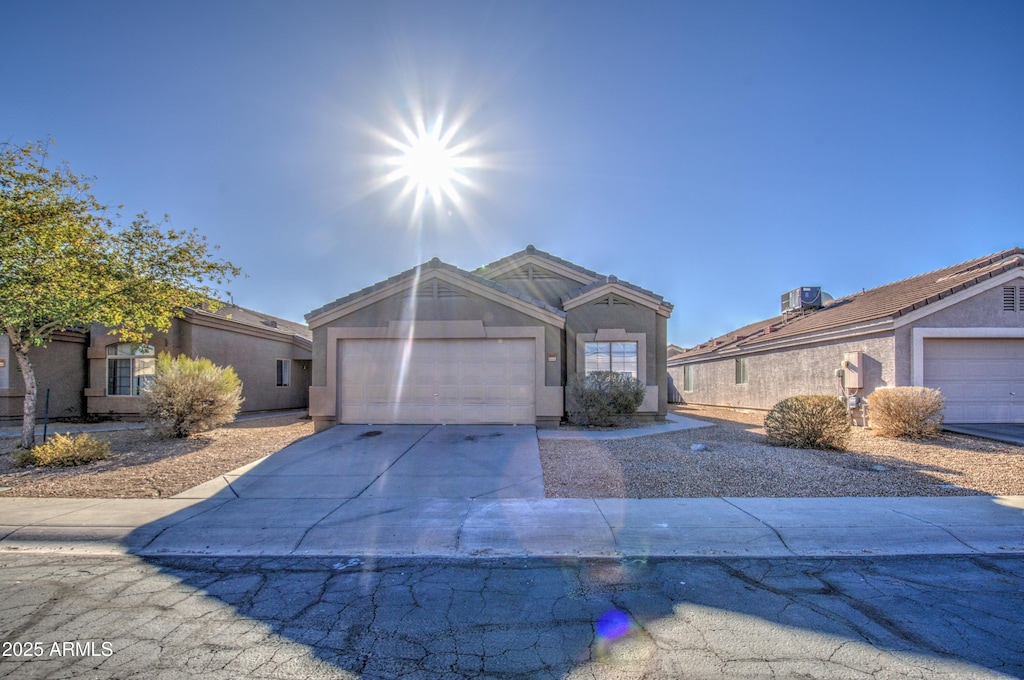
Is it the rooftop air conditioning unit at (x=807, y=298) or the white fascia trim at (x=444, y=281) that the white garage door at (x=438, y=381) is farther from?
the rooftop air conditioning unit at (x=807, y=298)

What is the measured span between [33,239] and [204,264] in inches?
117

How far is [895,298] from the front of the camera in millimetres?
16016

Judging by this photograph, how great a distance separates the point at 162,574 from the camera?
4832 millimetres

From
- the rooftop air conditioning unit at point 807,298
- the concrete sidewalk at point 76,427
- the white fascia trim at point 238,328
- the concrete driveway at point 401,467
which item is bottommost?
the concrete sidewalk at point 76,427

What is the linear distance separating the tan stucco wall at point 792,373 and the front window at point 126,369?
2189 cm

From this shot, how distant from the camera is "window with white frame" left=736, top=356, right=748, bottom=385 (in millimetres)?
22422

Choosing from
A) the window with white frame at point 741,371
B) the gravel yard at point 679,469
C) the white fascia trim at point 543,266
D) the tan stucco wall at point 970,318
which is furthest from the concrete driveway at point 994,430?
the white fascia trim at point 543,266

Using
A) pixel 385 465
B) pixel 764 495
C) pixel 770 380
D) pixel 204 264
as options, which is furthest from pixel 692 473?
pixel 770 380

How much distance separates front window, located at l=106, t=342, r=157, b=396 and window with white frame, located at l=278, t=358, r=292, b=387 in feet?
17.3

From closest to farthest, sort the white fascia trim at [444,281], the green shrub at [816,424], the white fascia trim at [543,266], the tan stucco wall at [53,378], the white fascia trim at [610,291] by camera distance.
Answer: the green shrub at [816,424] < the white fascia trim at [444,281] < the white fascia trim at [610,291] < the tan stucco wall at [53,378] < the white fascia trim at [543,266]

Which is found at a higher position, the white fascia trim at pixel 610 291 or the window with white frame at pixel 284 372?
the white fascia trim at pixel 610 291

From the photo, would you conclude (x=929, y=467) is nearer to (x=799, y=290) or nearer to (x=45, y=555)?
(x=45, y=555)

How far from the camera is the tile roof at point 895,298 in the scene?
1366cm

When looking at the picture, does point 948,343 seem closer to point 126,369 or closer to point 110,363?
point 126,369
